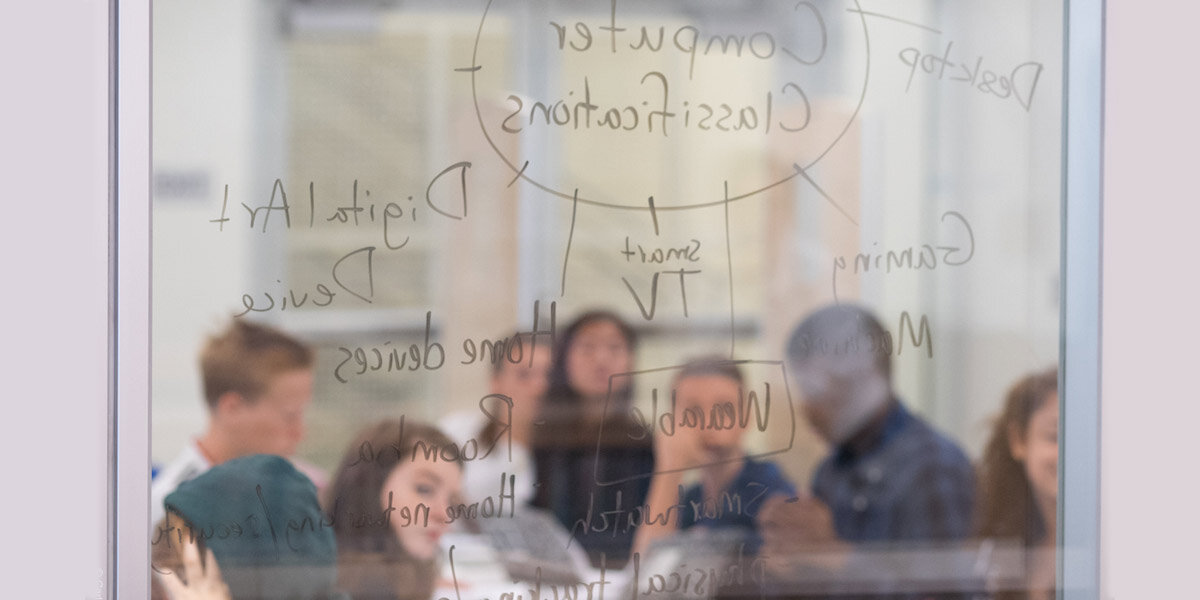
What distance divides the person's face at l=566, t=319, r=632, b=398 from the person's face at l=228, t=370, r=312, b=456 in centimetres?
29

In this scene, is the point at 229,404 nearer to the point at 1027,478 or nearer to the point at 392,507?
the point at 392,507

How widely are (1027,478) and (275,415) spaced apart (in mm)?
852

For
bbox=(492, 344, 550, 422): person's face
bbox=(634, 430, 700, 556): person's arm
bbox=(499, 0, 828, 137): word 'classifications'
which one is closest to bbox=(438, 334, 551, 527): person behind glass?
bbox=(492, 344, 550, 422): person's face

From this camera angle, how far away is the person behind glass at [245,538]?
3.86 feet

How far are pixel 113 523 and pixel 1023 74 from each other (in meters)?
1.12

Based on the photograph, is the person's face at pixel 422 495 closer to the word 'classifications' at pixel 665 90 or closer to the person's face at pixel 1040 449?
the word 'classifications' at pixel 665 90

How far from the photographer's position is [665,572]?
123cm

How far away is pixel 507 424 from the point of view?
120cm

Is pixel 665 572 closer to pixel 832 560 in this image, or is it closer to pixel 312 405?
pixel 832 560

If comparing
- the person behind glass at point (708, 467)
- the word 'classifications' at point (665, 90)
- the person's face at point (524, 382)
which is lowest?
the person behind glass at point (708, 467)

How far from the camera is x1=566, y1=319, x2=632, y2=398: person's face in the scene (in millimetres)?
1202

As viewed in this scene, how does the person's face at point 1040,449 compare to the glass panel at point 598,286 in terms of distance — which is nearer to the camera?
the glass panel at point 598,286

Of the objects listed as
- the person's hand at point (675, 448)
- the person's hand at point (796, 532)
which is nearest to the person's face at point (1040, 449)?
the person's hand at point (796, 532)

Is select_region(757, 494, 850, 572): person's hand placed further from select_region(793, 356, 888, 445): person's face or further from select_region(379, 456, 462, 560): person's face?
select_region(379, 456, 462, 560): person's face
